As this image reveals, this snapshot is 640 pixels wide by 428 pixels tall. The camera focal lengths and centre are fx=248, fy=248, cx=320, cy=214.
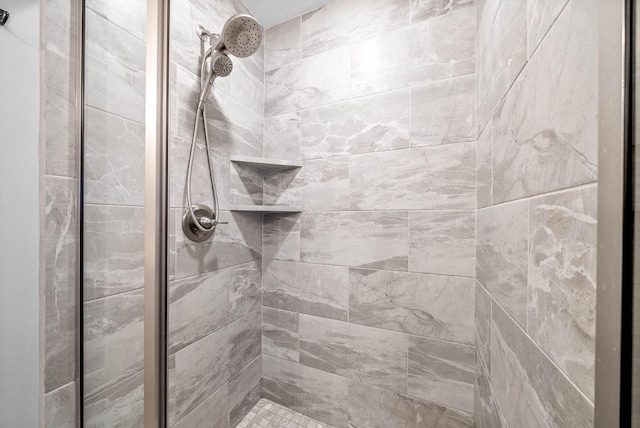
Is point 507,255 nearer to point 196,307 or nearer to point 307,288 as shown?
point 307,288

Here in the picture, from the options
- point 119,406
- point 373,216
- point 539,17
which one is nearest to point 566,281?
point 539,17

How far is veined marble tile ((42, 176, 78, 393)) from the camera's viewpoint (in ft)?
1.82

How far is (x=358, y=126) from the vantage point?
1151 mm

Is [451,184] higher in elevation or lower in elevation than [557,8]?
lower

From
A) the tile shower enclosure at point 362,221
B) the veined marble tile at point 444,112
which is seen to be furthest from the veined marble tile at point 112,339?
the veined marble tile at point 444,112

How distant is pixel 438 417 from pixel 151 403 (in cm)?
105

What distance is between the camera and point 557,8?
1.24 ft

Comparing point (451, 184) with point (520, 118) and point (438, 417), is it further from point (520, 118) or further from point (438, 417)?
point (438, 417)

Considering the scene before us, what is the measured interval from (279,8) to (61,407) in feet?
5.49

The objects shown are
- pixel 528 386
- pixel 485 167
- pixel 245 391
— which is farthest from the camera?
pixel 245 391

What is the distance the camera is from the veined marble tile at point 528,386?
33 centimetres

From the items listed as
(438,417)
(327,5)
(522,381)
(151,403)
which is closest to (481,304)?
(522,381)

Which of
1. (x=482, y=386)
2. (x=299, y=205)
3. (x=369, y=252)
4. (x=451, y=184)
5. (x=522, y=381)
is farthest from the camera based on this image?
A: (x=299, y=205)

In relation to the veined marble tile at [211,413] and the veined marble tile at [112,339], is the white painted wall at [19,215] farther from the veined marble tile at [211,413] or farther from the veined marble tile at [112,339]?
the veined marble tile at [211,413]
